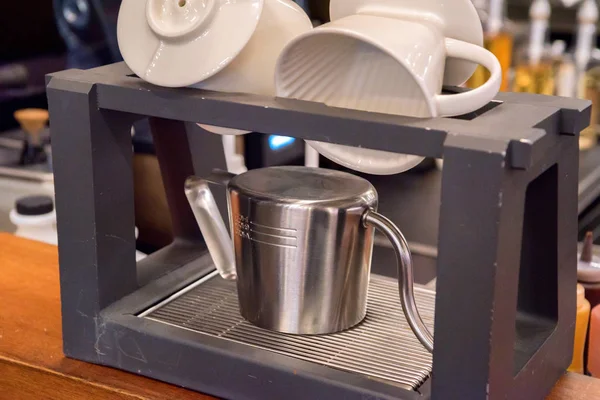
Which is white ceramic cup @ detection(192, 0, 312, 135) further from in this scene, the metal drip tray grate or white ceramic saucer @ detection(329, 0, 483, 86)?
the metal drip tray grate

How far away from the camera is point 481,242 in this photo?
0.59 metres

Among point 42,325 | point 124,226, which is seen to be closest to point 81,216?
point 124,226

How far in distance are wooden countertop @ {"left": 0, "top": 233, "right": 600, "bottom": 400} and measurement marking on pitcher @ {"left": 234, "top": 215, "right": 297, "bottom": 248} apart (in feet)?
0.49

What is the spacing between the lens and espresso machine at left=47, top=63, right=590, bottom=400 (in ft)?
1.98

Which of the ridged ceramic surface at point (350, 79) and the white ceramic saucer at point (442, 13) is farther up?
the white ceramic saucer at point (442, 13)

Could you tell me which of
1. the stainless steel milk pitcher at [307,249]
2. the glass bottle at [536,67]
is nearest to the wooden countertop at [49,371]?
the stainless steel milk pitcher at [307,249]

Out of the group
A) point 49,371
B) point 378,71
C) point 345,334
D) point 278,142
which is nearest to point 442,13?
point 378,71

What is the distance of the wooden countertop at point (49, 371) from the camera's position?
758 millimetres

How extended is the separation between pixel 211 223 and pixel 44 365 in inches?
8.2

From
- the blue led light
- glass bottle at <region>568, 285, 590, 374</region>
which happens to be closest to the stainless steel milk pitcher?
glass bottle at <region>568, 285, 590, 374</region>

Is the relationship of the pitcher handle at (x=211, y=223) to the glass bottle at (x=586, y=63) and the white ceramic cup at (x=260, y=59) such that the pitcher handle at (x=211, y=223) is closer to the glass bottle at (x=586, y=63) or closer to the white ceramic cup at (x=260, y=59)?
the white ceramic cup at (x=260, y=59)

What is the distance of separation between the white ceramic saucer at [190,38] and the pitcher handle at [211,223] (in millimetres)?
139

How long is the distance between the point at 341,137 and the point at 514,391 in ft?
0.81

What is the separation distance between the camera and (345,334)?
0.77m
